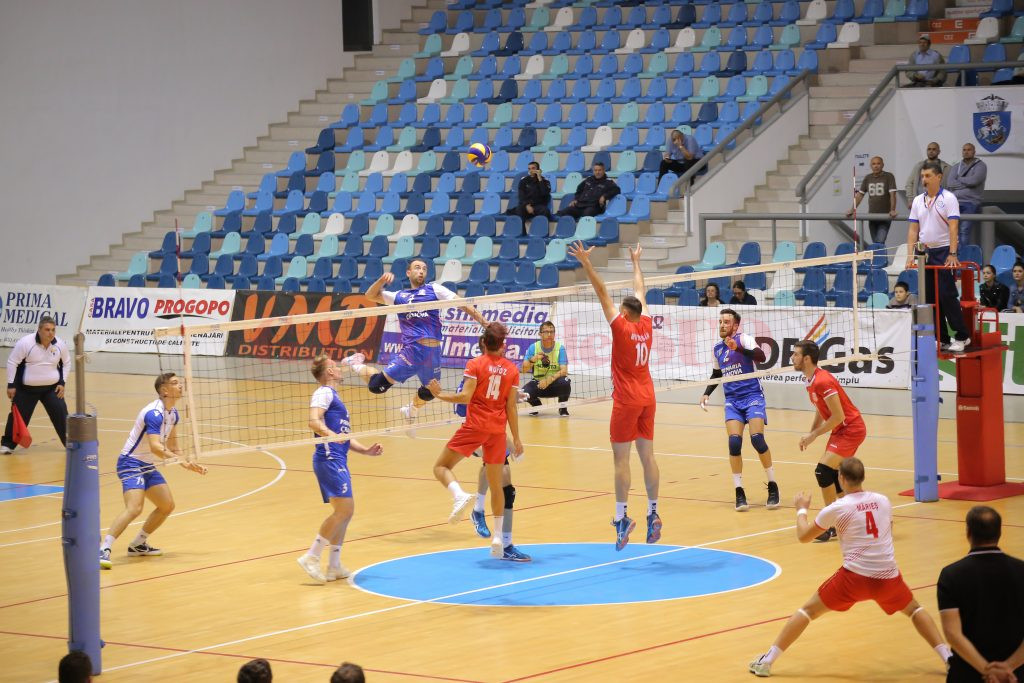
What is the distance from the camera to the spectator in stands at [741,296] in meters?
22.6

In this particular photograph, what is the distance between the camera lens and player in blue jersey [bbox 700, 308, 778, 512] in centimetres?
1520

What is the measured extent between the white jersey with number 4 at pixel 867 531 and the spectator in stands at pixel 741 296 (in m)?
13.2

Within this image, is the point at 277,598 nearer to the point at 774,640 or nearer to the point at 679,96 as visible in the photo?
the point at 774,640

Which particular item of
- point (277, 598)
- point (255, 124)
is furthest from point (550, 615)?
point (255, 124)

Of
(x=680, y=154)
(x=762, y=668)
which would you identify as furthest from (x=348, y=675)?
(x=680, y=154)

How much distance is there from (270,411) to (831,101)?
1293cm

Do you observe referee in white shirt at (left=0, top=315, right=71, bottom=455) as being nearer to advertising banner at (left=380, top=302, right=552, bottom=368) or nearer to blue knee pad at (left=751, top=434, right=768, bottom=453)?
advertising banner at (left=380, top=302, right=552, bottom=368)

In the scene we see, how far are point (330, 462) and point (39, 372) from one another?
869 cm

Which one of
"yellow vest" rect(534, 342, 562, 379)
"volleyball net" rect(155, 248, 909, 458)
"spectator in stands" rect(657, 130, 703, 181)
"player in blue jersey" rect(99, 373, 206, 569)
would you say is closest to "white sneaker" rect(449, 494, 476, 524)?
"player in blue jersey" rect(99, 373, 206, 569)

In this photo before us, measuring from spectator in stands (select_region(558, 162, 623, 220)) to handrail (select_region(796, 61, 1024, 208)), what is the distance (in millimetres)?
3666

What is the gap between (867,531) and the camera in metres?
9.41

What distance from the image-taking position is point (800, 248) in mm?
25734

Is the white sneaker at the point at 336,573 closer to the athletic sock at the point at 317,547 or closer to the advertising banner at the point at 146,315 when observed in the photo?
the athletic sock at the point at 317,547

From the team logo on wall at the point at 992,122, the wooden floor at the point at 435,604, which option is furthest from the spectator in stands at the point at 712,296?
the team logo on wall at the point at 992,122
